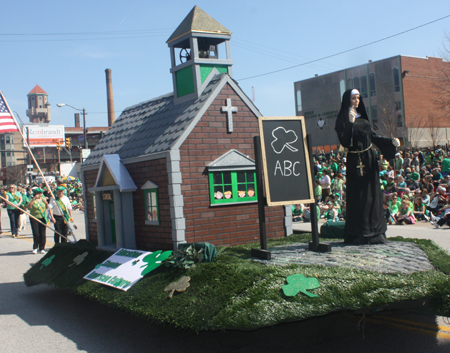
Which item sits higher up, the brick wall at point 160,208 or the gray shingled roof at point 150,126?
the gray shingled roof at point 150,126

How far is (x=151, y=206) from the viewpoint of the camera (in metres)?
8.77

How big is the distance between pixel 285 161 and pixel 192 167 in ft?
6.33

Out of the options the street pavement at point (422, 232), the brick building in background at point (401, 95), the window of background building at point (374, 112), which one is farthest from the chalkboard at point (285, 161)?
the window of background building at point (374, 112)

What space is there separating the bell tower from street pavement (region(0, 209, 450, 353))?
15.6ft

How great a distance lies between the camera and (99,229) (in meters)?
9.98

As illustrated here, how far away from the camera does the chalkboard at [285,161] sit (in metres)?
7.02

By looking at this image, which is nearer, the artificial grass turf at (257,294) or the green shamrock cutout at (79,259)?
the artificial grass turf at (257,294)

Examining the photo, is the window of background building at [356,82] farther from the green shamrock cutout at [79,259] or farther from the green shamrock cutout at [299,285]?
the green shamrock cutout at [299,285]

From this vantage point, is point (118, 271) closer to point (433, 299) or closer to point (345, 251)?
point (345, 251)

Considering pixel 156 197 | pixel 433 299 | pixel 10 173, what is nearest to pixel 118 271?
pixel 156 197

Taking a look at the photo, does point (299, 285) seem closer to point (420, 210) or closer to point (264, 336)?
point (264, 336)

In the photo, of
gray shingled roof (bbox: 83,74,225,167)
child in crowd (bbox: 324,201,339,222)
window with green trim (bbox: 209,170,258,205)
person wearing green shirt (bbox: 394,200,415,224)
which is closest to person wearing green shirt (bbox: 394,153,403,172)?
child in crowd (bbox: 324,201,339,222)

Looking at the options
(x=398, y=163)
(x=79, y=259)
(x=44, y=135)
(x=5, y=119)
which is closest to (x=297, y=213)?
(x=398, y=163)

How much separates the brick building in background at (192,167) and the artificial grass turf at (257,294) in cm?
182
